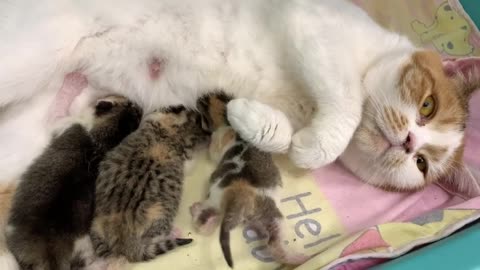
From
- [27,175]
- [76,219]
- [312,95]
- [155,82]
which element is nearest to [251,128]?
[312,95]

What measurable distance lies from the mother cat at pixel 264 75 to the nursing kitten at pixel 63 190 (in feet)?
→ 0.37

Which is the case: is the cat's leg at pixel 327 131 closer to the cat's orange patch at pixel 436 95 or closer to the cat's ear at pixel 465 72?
the cat's orange patch at pixel 436 95

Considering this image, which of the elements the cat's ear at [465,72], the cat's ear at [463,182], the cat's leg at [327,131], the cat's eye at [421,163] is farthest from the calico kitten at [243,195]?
the cat's ear at [465,72]

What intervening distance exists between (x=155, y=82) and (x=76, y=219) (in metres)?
0.53

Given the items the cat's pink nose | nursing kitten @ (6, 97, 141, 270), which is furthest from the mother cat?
nursing kitten @ (6, 97, 141, 270)

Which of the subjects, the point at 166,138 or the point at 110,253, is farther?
the point at 166,138

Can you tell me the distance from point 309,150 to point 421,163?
1.31 ft

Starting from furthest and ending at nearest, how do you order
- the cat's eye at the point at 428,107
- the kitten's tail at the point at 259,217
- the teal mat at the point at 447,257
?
the cat's eye at the point at 428,107 → the kitten's tail at the point at 259,217 → the teal mat at the point at 447,257

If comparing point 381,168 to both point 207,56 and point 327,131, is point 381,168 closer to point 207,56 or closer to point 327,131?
point 327,131

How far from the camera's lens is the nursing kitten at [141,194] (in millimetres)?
1353

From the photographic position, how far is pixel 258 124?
1.43 meters

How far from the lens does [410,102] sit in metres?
1.51

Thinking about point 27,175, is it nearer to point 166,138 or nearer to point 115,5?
point 166,138

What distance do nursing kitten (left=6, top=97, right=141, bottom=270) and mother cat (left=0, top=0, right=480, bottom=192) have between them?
0.11 meters
